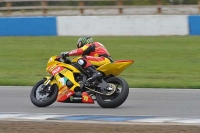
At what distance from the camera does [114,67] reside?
9.53 metres

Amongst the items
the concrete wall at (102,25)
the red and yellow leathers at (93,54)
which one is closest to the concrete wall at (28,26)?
the concrete wall at (102,25)

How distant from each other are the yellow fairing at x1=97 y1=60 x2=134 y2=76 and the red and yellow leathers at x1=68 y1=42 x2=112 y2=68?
0.14 metres

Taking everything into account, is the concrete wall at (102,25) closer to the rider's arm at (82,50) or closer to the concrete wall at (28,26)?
the concrete wall at (28,26)

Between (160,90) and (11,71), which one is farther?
(11,71)

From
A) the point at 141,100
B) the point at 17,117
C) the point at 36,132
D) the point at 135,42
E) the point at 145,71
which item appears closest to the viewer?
the point at 36,132

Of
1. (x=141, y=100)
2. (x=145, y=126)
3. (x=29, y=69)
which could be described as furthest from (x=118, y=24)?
(x=145, y=126)

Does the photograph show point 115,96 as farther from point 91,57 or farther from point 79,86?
point 91,57

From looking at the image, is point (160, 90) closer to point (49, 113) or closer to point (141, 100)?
point (141, 100)

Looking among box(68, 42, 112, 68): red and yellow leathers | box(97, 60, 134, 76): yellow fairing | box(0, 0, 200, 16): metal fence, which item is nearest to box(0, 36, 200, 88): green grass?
box(0, 0, 200, 16): metal fence

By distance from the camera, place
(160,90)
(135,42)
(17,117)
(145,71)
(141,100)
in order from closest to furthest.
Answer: (17,117), (141,100), (160,90), (145,71), (135,42)

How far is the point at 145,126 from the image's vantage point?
764 centimetres

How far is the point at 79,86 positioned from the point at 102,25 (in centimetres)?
1386

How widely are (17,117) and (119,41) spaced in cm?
1452

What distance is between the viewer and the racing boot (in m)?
9.67
